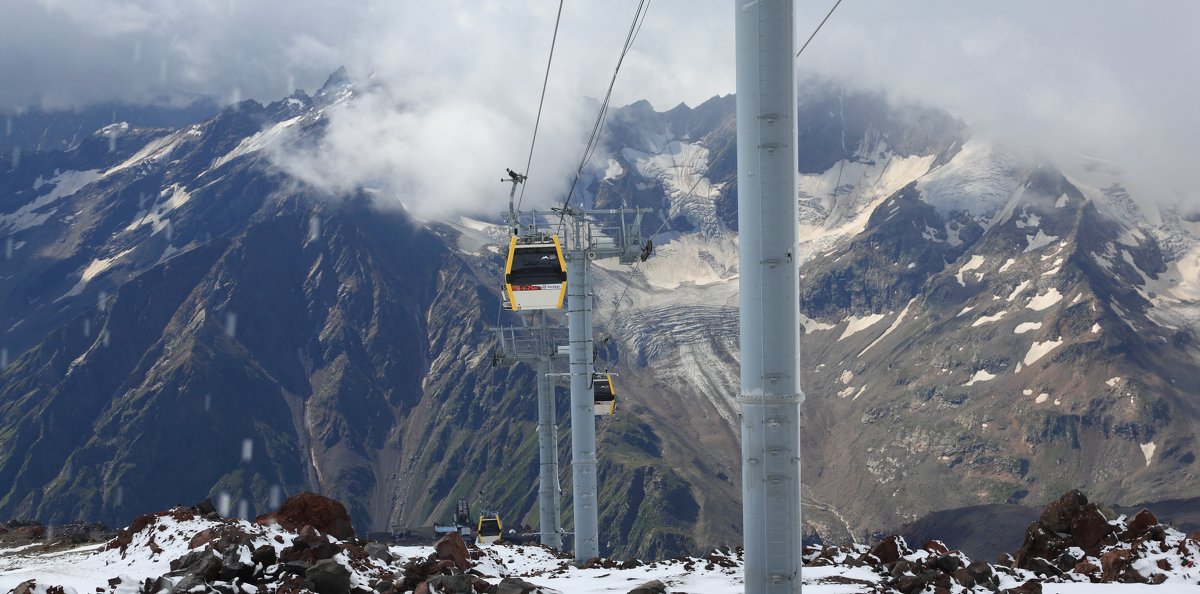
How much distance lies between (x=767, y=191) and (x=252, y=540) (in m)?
12.8

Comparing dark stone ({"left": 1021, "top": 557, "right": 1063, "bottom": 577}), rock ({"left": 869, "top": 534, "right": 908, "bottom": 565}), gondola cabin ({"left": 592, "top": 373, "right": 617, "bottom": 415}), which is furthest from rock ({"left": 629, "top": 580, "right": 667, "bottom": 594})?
gondola cabin ({"left": 592, "top": 373, "right": 617, "bottom": 415})

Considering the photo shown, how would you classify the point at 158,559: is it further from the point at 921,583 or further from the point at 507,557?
the point at 507,557

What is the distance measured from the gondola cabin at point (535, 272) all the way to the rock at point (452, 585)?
70.8ft

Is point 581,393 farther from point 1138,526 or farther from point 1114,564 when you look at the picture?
point 1114,564

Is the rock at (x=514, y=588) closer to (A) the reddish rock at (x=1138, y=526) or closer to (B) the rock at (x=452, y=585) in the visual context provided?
(B) the rock at (x=452, y=585)

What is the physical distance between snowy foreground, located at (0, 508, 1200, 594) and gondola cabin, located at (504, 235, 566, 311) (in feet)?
46.3

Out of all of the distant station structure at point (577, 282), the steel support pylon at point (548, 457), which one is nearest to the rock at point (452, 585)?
the distant station structure at point (577, 282)

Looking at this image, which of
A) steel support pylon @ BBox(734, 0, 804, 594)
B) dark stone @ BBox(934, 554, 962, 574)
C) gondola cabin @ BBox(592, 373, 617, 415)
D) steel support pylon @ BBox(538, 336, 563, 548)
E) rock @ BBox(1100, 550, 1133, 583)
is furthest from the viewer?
steel support pylon @ BBox(538, 336, 563, 548)

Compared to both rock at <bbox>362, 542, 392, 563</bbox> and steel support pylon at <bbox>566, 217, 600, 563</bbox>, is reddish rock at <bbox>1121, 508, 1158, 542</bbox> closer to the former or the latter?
rock at <bbox>362, 542, 392, 563</bbox>

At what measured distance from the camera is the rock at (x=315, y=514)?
87.9 ft

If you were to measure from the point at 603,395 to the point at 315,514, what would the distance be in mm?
27110

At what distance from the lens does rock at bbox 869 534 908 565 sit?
27.4m

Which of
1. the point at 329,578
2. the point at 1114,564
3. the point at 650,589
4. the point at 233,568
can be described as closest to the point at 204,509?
the point at 233,568

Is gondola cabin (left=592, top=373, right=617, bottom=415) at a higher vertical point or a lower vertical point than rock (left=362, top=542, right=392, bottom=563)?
higher
